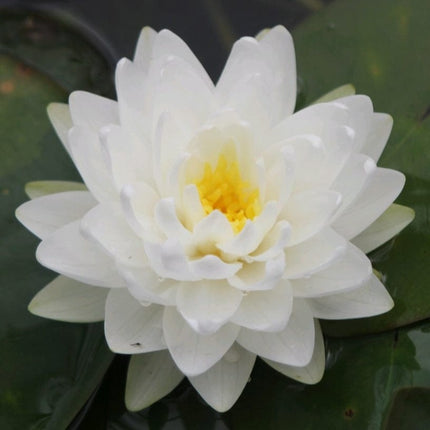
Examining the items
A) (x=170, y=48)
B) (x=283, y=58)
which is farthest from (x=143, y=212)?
(x=283, y=58)

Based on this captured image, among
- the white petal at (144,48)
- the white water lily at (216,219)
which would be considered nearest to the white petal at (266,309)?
the white water lily at (216,219)

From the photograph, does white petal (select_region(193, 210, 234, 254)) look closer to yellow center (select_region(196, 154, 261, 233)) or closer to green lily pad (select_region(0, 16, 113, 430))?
yellow center (select_region(196, 154, 261, 233))

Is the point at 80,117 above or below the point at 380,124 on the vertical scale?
above

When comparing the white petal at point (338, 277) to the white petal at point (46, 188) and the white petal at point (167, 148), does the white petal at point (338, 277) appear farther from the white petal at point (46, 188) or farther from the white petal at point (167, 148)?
the white petal at point (46, 188)

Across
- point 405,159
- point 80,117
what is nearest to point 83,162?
point 80,117

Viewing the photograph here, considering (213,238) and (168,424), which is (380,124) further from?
(168,424)

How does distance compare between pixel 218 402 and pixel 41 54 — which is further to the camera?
pixel 41 54

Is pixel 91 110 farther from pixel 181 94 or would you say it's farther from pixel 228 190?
pixel 228 190
